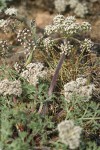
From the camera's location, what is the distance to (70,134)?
3.77m

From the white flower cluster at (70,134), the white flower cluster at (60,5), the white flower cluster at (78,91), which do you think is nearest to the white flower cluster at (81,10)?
the white flower cluster at (60,5)

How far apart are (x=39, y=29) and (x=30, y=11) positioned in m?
0.48

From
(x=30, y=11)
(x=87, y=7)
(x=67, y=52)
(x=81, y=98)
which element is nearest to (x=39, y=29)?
(x=30, y=11)

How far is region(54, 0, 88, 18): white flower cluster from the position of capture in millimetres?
6637

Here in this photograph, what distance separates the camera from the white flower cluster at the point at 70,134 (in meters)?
3.73

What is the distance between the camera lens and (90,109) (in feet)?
15.1

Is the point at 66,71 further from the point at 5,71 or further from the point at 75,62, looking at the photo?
the point at 5,71

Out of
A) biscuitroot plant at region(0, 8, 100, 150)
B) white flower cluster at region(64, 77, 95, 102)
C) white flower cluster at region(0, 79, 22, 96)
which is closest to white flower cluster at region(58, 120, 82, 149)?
biscuitroot plant at region(0, 8, 100, 150)

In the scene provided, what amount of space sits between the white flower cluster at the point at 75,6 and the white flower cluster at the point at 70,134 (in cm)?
323

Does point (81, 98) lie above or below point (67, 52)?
below

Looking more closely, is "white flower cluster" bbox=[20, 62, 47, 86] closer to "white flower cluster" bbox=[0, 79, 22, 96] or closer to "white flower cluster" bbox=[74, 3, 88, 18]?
"white flower cluster" bbox=[0, 79, 22, 96]

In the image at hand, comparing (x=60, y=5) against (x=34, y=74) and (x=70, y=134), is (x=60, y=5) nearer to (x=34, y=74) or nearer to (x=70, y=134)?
(x=34, y=74)

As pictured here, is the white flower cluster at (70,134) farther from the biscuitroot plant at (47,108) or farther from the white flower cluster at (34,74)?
the white flower cluster at (34,74)

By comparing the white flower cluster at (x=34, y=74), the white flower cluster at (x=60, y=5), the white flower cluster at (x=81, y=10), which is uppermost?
the white flower cluster at (x=60, y=5)
